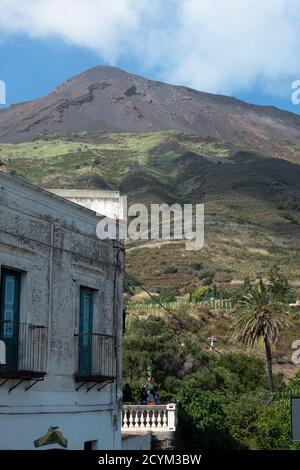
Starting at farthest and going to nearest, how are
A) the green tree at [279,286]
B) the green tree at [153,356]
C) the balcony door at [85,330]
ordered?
the green tree at [279,286] < the green tree at [153,356] < the balcony door at [85,330]

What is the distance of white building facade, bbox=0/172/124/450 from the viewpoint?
13.0 metres

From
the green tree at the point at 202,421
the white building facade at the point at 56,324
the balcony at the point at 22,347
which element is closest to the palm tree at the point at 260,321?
the green tree at the point at 202,421

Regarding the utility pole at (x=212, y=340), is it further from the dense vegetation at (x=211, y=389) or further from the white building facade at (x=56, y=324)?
the white building facade at (x=56, y=324)

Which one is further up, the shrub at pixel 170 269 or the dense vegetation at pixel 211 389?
the shrub at pixel 170 269

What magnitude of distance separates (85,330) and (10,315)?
241cm

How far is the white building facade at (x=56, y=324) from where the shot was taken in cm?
1305

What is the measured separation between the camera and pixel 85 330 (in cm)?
1531

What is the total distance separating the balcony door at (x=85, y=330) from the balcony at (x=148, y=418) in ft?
27.3

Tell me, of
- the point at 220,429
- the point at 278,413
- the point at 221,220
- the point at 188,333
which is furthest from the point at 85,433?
the point at 221,220

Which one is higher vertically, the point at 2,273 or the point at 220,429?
the point at 2,273

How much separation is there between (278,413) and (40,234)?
71.5 feet

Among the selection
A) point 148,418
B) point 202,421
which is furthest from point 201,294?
point 148,418

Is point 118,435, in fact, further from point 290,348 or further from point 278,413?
point 290,348

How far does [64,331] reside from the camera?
565 inches
